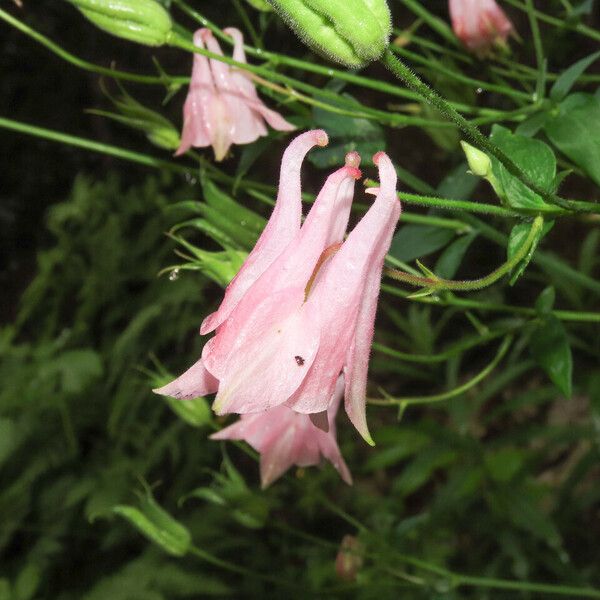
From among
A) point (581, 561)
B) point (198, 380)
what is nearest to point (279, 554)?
point (581, 561)

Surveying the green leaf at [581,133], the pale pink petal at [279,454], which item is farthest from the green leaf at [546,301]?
the pale pink petal at [279,454]

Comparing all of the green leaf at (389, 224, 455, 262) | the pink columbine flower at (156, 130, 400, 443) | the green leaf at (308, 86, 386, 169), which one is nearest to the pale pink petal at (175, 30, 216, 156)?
the green leaf at (308, 86, 386, 169)

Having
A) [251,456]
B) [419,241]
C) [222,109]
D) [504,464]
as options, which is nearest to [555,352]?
[419,241]

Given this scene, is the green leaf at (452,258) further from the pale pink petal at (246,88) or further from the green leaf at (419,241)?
the pale pink petal at (246,88)

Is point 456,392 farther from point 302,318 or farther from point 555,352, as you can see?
point 302,318

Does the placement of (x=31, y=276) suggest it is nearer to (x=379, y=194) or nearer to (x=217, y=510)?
(x=217, y=510)

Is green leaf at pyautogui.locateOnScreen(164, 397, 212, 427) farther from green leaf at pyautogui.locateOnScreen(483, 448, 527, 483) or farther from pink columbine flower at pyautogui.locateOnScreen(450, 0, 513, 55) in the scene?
green leaf at pyautogui.locateOnScreen(483, 448, 527, 483)

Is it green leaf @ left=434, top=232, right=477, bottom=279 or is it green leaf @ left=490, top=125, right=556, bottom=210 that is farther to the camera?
green leaf @ left=434, top=232, right=477, bottom=279
